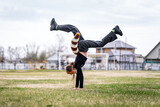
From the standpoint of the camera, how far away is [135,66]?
5694cm

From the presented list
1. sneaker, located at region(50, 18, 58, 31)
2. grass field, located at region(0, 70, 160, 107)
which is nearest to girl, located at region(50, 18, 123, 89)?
sneaker, located at region(50, 18, 58, 31)

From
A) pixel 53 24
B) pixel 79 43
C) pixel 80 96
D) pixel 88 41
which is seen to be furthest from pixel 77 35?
pixel 80 96

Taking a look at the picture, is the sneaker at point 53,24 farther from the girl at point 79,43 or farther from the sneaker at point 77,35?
the sneaker at point 77,35

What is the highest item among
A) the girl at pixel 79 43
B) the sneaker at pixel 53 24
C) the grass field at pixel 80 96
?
the sneaker at pixel 53 24

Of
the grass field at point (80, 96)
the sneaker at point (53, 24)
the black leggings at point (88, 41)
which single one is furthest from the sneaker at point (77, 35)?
the grass field at point (80, 96)

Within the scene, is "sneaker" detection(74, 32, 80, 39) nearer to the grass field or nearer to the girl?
the girl

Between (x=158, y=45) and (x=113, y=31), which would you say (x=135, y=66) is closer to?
(x=158, y=45)

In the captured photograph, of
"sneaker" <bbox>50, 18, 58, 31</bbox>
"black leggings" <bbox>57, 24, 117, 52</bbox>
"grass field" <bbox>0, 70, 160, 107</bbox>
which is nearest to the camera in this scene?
"grass field" <bbox>0, 70, 160, 107</bbox>

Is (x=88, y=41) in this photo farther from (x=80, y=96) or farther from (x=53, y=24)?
(x=80, y=96)

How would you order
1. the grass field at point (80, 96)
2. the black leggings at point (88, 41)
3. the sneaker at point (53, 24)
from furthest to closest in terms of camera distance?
1. the sneaker at point (53, 24)
2. the black leggings at point (88, 41)
3. the grass field at point (80, 96)

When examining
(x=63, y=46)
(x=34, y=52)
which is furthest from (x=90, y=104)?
(x=34, y=52)

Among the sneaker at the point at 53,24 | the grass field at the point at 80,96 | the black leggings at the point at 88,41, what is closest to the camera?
the grass field at the point at 80,96

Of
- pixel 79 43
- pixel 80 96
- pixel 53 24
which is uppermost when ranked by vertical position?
pixel 53 24

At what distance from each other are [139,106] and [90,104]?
0.87 meters
